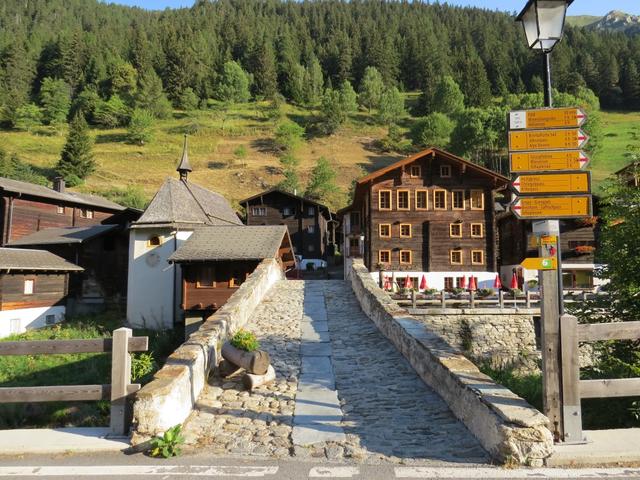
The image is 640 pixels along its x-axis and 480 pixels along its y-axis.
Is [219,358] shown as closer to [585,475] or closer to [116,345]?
[116,345]

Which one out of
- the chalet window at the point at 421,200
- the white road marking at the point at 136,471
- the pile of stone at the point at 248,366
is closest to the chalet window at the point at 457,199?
the chalet window at the point at 421,200

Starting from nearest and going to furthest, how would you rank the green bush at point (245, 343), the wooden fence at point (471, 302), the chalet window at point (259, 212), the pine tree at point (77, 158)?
the green bush at point (245, 343) < the wooden fence at point (471, 302) < the chalet window at point (259, 212) < the pine tree at point (77, 158)

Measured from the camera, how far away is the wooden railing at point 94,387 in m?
5.20

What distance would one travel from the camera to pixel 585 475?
4102mm

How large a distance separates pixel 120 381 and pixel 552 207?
539 centimetres

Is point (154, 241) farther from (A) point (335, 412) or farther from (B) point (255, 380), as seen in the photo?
(A) point (335, 412)

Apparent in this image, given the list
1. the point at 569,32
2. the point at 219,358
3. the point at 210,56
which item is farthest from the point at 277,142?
the point at 569,32

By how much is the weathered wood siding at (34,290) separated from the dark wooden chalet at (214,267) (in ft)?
34.4

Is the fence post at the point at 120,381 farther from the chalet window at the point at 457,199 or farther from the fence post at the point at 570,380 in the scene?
the chalet window at the point at 457,199

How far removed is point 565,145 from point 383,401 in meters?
4.17

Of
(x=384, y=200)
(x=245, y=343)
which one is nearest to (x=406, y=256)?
(x=384, y=200)

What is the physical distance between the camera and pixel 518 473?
4.16 metres

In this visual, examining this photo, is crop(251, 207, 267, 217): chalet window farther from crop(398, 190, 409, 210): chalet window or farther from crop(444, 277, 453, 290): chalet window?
crop(444, 277, 453, 290): chalet window

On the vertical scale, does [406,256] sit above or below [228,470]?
above
